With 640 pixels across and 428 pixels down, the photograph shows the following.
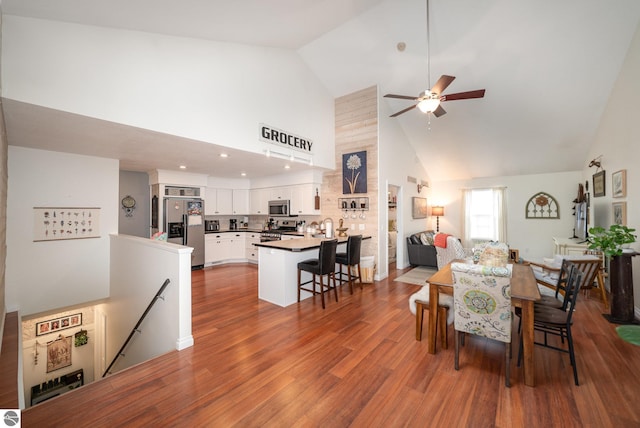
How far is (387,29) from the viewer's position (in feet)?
14.4

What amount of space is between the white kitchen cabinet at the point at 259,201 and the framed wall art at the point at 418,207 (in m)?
4.00

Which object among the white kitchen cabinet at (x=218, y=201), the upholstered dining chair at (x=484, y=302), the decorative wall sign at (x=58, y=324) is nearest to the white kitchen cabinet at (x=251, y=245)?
the white kitchen cabinet at (x=218, y=201)

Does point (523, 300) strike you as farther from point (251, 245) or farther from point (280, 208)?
point (251, 245)

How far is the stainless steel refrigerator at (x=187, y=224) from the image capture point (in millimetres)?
6152

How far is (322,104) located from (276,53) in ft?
4.91

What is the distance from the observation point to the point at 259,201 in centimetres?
764

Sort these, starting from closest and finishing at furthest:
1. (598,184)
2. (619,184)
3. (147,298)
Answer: (147,298), (619,184), (598,184)

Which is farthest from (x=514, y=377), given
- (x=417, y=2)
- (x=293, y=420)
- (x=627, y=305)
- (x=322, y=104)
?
(x=322, y=104)

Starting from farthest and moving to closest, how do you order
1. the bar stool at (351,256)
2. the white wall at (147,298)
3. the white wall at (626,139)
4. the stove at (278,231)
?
the stove at (278,231)
the bar stool at (351,256)
the white wall at (626,139)
the white wall at (147,298)

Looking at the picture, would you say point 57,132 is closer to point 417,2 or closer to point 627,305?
point 417,2

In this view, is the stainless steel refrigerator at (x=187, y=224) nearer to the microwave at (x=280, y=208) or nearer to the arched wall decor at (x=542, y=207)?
the microwave at (x=280, y=208)

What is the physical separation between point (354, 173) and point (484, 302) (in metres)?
3.95

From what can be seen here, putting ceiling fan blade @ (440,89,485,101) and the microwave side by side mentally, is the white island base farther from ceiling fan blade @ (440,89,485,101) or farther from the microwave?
ceiling fan blade @ (440,89,485,101)

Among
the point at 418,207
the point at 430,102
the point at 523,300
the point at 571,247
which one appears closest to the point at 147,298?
the point at 523,300
